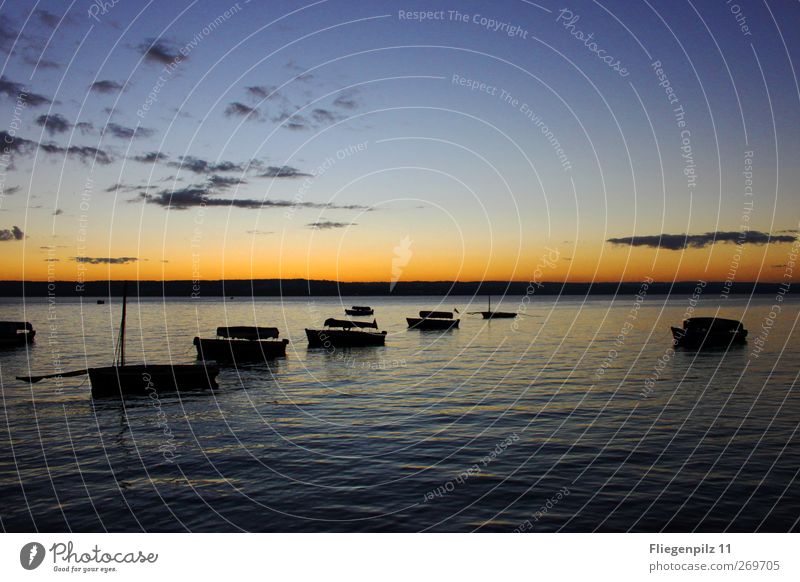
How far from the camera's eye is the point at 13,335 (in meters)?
85.2

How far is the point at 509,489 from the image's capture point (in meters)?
21.8

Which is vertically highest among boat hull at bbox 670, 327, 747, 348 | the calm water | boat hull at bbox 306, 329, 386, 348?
boat hull at bbox 670, 327, 747, 348

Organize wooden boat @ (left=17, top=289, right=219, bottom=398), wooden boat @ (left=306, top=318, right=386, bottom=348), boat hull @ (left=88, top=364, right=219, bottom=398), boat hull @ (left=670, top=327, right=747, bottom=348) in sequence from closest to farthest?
wooden boat @ (left=17, top=289, right=219, bottom=398) < boat hull @ (left=88, top=364, right=219, bottom=398) < boat hull @ (left=670, top=327, right=747, bottom=348) < wooden boat @ (left=306, top=318, right=386, bottom=348)

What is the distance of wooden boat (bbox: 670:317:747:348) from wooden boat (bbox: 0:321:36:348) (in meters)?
88.3

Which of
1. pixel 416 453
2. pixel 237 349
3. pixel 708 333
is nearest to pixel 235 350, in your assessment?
pixel 237 349

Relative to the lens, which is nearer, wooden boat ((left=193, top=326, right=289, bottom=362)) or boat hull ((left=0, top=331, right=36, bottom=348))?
wooden boat ((left=193, top=326, right=289, bottom=362))


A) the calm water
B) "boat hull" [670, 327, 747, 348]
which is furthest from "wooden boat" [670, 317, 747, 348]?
the calm water

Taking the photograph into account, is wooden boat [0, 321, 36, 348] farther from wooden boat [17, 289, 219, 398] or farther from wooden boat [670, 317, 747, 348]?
wooden boat [670, 317, 747, 348]

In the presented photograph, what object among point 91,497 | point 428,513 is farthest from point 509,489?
point 91,497

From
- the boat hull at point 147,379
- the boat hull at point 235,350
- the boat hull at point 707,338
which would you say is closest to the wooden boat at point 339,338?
the boat hull at point 235,350

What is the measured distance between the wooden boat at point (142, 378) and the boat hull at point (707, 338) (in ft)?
190

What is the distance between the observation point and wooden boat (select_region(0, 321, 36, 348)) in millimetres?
84806

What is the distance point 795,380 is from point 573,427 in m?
27.9
